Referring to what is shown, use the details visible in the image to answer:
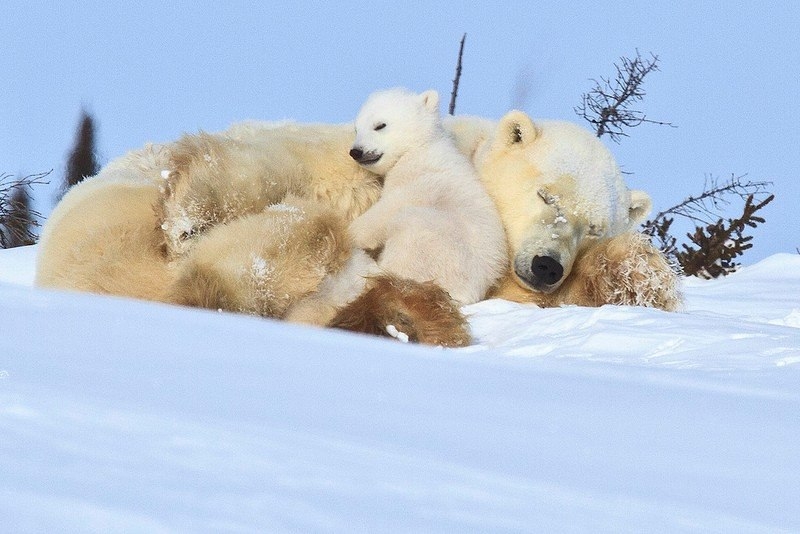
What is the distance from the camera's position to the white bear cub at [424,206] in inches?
136

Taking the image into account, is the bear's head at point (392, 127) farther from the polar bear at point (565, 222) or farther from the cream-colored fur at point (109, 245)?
the cream-colored fur at point (109, 245)

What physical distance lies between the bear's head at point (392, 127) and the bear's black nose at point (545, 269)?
26.1 inches

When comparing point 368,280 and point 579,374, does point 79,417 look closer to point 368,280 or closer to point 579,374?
point 579,374

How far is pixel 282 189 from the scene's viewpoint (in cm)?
367

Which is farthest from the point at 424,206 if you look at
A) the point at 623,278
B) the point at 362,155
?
the point at 623,278

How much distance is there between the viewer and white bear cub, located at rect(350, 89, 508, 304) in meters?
3.46

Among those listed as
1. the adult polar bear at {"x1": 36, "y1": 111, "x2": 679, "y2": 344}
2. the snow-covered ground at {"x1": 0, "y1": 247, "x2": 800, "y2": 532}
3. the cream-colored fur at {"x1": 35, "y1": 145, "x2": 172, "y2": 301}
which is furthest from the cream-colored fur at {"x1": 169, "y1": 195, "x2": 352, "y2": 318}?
the snow-covered ground at {"x1": 0, "y1": 247, "x2": 800, "y2": 532}

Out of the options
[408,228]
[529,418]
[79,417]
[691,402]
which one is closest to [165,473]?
[79,417]

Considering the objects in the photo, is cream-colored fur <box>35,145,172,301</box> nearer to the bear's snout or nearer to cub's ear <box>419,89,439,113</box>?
the bear's snout

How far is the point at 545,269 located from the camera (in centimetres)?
377

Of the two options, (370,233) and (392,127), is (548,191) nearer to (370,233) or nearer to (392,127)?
(392,127)

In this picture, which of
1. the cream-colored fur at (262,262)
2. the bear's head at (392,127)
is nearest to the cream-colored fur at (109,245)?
the cream-colored fur at (262,262)

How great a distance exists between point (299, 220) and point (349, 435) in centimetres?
219

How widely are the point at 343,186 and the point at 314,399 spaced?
242cm
